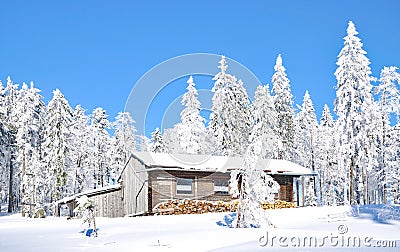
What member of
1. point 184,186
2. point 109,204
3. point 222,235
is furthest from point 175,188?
point 222,235

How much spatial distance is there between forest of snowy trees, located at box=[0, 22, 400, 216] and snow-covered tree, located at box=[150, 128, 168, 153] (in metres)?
0.15

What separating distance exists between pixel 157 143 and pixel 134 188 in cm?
2560

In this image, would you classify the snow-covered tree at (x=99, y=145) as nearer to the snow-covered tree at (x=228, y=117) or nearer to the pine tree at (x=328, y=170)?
the snow-covered tree at (x=228, y=117)

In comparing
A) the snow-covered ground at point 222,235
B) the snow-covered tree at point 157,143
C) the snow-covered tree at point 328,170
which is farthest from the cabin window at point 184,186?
the snow-covered tree at point 328,170

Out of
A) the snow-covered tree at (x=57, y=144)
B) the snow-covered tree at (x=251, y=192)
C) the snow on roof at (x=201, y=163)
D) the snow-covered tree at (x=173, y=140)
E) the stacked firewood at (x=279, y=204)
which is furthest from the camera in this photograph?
the snow-covered tree at (x=173, y=140)

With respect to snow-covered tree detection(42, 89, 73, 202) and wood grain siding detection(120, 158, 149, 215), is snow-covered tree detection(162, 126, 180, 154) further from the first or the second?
wood grain siding detection(120, 158, 149, 215)

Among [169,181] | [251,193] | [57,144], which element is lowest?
[169,181]

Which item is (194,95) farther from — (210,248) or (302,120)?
(210,248)

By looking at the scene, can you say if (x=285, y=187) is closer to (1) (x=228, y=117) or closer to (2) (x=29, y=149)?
(1) (x=228, y=117)

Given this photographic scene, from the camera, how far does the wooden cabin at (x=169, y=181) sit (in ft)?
98.1

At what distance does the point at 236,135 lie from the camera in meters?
44.9

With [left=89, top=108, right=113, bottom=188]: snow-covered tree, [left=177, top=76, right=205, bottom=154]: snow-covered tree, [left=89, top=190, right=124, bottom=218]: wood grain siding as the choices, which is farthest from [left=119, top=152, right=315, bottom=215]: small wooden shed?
[left=89, top=108, right=113, bottom=188]: snow-covered tree

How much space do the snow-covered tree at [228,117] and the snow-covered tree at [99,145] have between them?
1867 centimetres

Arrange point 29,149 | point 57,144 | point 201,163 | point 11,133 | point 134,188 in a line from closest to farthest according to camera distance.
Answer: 1. point 134,188
2. point 201,163
3. point 57,144
4. point 29,149
5. point 11,133
